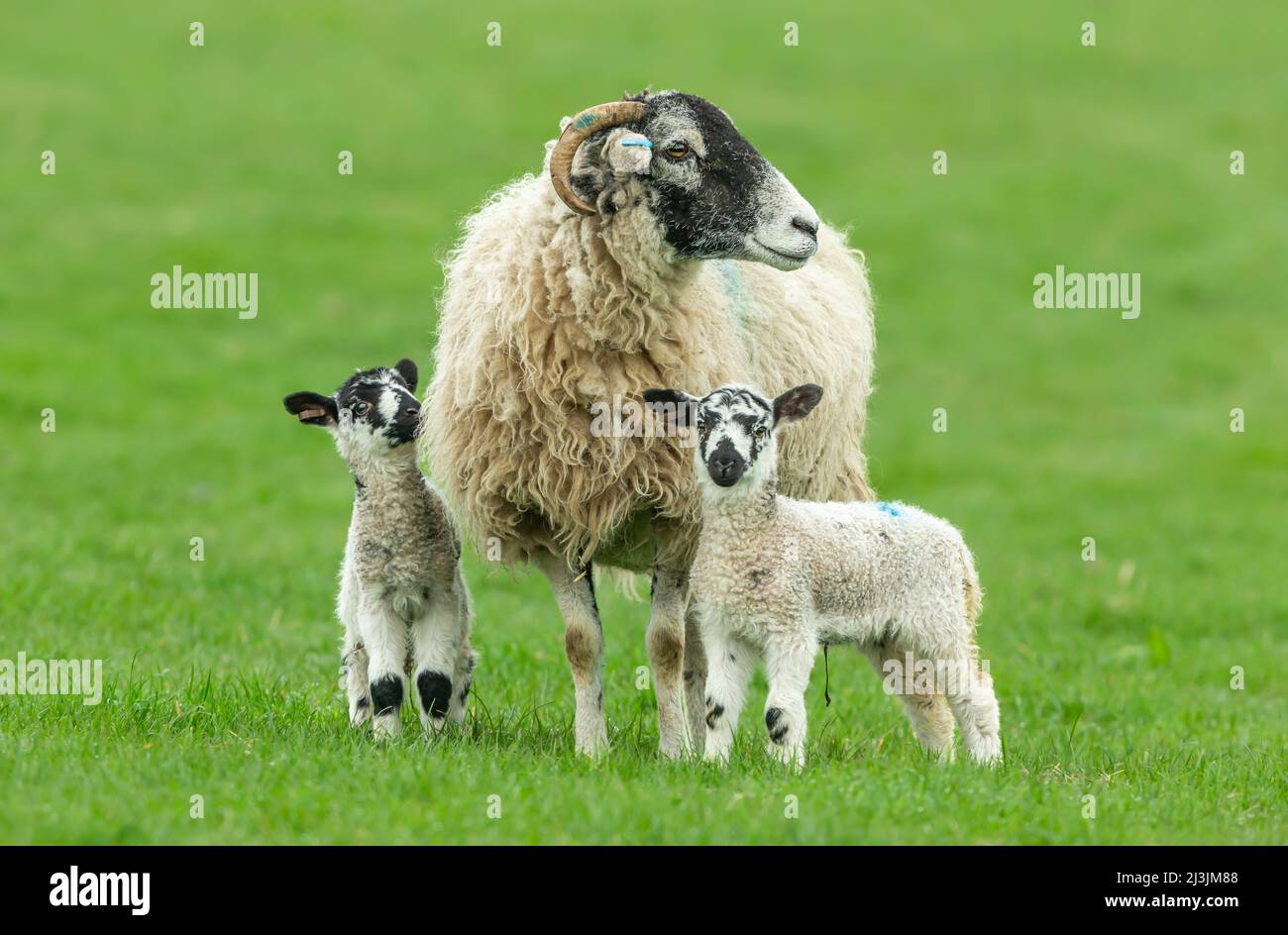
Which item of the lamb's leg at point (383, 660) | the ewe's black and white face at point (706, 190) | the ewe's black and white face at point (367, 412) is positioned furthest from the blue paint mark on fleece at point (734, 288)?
the lamb's leg at point (383, 660)

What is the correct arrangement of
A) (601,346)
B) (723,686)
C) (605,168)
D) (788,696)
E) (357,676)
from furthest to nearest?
1. (357,676)
2. (601,346)
3. (605,168)
4. (723,686)
5. (788,696)

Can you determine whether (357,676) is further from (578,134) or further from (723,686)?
(578,134)

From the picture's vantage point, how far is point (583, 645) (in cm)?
734

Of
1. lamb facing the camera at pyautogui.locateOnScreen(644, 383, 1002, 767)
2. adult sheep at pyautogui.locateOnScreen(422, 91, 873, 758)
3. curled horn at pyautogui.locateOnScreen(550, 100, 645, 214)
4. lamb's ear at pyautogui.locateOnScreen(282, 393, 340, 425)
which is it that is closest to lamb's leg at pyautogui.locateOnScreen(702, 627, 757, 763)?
lamb facing the camera at pyautogui.locateOnScreen(644, 383, 1002, 767)

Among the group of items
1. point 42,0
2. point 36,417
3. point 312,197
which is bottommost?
point 36,417

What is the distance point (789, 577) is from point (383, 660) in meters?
1.77

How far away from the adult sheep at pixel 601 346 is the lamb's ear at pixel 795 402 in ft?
2.07

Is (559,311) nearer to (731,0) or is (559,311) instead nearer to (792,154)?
(792,154)

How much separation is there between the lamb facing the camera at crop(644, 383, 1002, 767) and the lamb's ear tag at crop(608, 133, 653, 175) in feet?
3.35

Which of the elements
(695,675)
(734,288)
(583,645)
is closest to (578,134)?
(734,288)

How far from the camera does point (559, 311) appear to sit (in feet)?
23.6

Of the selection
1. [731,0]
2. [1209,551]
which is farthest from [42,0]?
[1209,551]

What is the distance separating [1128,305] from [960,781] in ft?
54.6

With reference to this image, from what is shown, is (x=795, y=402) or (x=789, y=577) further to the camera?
(x=795, y=402)
